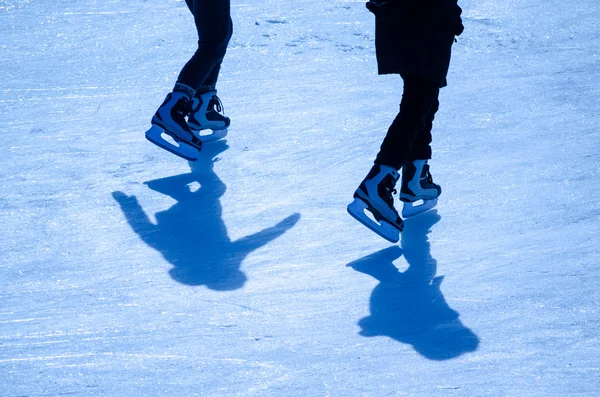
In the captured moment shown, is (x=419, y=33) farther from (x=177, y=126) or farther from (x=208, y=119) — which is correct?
(x=208, y=119)

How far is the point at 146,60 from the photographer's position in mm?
4383

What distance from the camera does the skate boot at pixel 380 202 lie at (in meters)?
2.85

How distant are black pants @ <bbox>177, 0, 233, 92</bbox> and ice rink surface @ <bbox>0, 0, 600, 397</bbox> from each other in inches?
12.9

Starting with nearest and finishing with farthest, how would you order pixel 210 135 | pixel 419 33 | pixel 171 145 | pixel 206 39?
pixel 419 33 → pixel 171 145 → pixel 206 39 → pixel 210 135

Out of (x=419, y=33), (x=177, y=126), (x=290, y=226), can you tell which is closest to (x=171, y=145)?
(x=177, y=126)

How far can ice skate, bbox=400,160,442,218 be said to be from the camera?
3.08 meters

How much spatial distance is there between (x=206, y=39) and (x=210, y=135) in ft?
1.40

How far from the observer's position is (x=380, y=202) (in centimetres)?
287

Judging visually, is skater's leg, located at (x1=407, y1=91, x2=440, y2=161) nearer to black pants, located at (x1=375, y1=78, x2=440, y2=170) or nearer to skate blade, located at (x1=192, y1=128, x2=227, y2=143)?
black pants, located at (x1=375, y1=78, x2=440, y2=170)

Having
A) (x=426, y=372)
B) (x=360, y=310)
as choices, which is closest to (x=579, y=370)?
(x=426, y=372)

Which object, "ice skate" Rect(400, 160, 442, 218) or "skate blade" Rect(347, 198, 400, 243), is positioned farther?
"ice skate" Rect(400, 160, 442, 218)

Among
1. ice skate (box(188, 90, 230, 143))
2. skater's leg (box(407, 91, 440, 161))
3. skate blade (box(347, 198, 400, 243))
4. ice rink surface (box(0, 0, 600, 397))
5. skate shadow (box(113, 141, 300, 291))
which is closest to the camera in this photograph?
ice rink surface (box(0, 0, 600, 397))

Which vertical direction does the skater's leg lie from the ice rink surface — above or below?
above

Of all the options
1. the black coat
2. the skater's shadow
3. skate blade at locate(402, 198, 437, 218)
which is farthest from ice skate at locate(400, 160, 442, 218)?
the black coat
